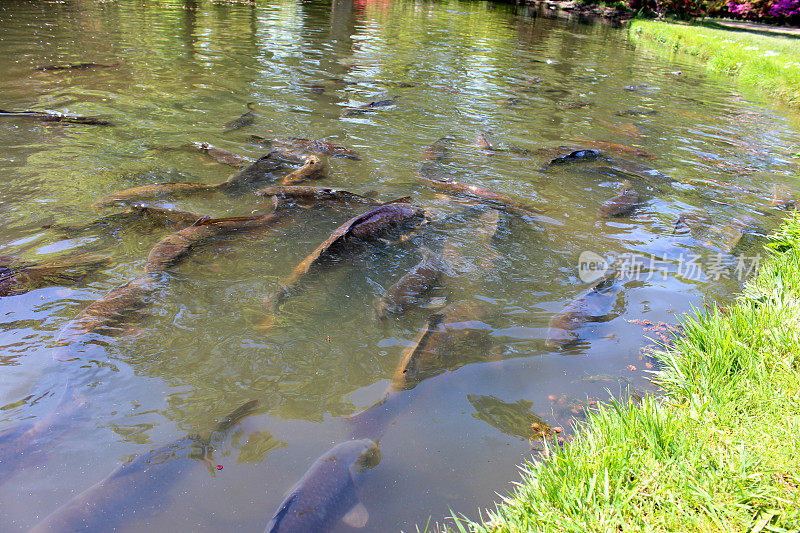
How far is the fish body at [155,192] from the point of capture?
18.4ft

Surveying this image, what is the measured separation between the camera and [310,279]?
14.8 feet

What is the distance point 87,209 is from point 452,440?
476 cm

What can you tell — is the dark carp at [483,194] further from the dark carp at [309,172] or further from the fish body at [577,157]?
the fish body at [577,157]

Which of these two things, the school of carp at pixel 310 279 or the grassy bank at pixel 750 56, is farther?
the grassy bank at pixel 750 56

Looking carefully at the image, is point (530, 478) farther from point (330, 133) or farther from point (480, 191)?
point (330, 133)

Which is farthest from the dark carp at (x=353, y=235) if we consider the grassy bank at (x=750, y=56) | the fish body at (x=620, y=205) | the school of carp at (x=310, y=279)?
the grassy bank at (x=750, y=56)

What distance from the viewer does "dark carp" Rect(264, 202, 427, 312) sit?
14.6 ft

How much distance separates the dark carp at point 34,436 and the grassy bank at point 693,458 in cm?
228

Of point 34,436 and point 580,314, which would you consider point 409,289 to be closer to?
point 580,314

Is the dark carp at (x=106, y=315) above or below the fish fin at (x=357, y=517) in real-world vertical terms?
above

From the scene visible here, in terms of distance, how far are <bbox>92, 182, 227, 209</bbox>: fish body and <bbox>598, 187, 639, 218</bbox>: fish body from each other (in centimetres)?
480

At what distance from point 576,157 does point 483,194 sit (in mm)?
2559

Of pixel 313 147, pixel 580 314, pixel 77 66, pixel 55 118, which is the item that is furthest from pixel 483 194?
pixel 77 66

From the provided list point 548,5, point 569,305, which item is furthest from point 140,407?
point 548,5
